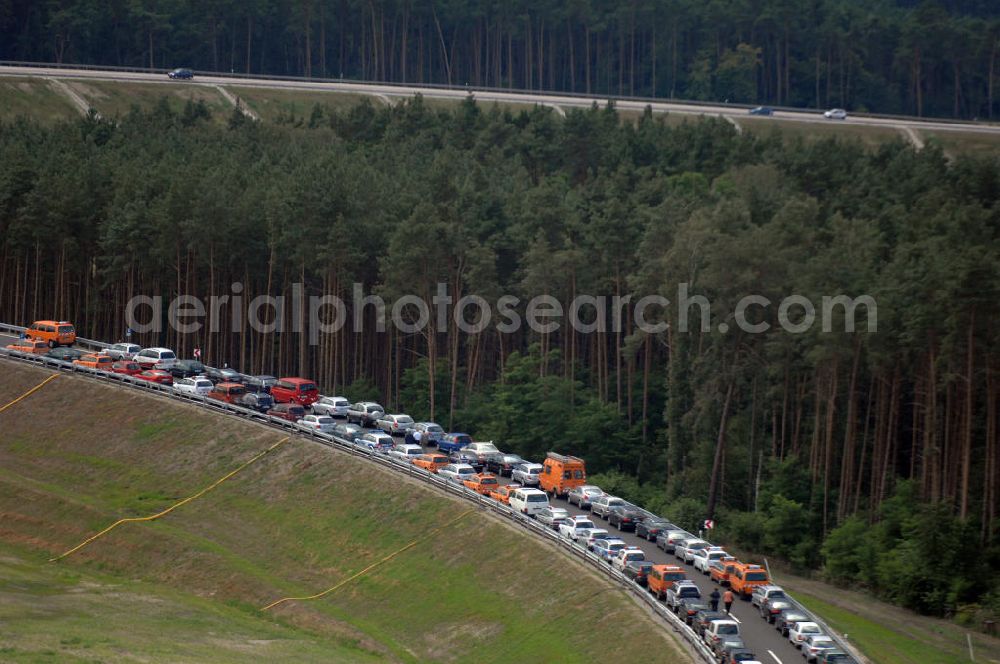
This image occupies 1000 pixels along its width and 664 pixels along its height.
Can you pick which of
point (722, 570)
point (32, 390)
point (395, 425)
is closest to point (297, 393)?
point (395, 425)

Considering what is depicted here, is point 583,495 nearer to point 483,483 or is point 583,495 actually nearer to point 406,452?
point 483,483

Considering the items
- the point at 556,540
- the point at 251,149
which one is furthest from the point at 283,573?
the point at 251,149

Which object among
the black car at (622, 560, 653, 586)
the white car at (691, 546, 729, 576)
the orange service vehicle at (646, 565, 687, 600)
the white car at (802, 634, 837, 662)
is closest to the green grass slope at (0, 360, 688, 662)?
the black car at (622, 560, 653, 586)

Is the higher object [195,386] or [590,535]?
[195,386]

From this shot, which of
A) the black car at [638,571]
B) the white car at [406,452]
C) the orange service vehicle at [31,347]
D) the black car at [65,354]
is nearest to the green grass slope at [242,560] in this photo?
the black car at [638,571]

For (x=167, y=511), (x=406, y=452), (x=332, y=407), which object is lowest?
(x=167, y=511)

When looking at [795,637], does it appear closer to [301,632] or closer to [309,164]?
[301,632]

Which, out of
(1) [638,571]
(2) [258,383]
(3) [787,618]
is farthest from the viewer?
(2) [258,383]
